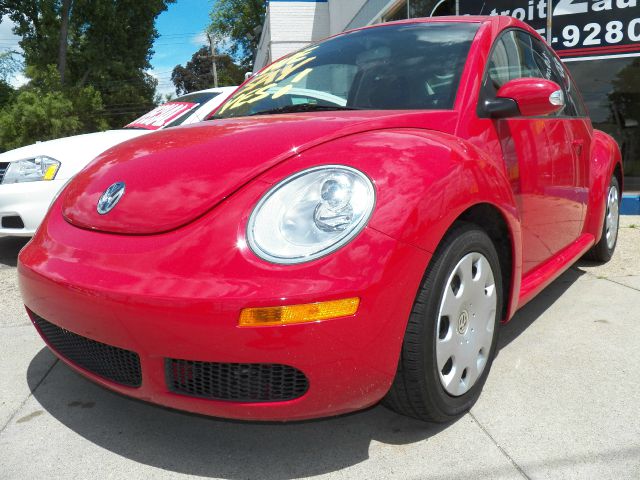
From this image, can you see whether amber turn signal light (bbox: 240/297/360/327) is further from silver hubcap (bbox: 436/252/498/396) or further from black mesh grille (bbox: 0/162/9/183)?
black mesh grille (bbox: 0/162/9/183)

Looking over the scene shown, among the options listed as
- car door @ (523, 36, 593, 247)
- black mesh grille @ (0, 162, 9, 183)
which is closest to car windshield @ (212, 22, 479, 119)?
car door @ (523, 36, 593, 247)

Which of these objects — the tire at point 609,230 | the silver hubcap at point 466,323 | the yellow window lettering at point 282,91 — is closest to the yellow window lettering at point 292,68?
the yellow window lettering at point 282,91

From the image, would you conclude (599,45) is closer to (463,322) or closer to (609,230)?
(609,230)

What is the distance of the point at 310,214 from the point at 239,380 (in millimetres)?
500

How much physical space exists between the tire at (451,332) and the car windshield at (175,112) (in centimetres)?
372

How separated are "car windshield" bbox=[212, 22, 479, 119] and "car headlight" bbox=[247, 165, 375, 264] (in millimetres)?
754

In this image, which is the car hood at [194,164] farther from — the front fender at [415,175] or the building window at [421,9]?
the building window at [421,9]

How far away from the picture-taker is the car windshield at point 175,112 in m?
5.19

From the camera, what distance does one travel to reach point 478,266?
6.43 ft

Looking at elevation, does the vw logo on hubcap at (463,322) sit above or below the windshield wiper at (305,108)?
below

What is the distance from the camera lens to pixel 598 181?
3.42 meters

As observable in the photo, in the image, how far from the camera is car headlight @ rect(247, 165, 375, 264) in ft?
5.03

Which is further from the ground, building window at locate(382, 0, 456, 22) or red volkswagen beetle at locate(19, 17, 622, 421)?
building window at locate(382, 0, 456, 22)

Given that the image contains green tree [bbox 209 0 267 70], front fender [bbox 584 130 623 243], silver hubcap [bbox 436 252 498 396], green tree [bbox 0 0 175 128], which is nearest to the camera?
silver hubcap [bbox 436 252 498 396]
